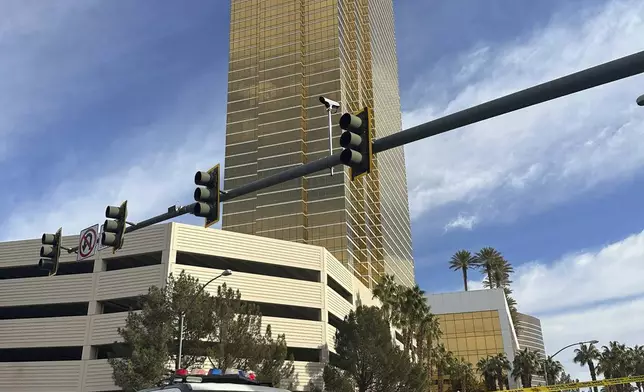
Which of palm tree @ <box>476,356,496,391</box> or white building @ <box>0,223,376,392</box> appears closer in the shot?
white building @ <box>0,223,376,392</box>

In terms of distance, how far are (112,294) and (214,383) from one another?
138 ft

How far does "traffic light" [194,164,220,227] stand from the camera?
11086 mm

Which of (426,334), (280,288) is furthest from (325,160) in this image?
(426,334)

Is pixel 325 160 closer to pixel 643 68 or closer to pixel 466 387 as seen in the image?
pixel 643 68

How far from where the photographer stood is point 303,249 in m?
54.3

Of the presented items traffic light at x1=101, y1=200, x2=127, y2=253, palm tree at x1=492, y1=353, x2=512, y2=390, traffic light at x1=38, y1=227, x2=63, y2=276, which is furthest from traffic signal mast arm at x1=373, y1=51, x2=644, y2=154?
palm tree at x1=492, y1=353, x2=512, y2=390

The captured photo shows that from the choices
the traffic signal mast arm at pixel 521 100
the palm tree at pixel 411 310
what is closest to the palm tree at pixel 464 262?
the palm tree at pixel 411 310

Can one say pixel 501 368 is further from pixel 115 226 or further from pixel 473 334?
pixel 115 226

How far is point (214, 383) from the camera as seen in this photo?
24.9 ft

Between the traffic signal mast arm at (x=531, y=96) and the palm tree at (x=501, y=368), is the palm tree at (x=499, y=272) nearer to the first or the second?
the palm tree at (x=501, y=368)

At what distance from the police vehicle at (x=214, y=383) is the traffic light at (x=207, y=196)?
348cm

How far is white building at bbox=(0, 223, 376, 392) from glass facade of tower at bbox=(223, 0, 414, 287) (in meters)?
34.0

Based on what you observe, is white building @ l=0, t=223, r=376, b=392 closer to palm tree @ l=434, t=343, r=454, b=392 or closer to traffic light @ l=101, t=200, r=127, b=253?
palm tree @ l=434, t=343, r=454, b=392

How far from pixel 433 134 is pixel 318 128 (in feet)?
291
